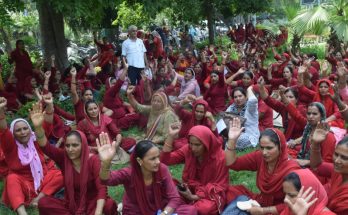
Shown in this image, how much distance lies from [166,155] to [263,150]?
882 mm

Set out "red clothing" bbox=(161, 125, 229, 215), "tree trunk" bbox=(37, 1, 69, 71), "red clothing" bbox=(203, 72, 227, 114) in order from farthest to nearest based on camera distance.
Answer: "tree trunk" bbox=(37, 1, 69, 71), "red clothing" bbox=(203, 72, 227, 114), "red clothing" bbox=(161, 125, 229, 215)

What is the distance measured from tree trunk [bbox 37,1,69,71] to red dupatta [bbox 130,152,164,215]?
264 inches

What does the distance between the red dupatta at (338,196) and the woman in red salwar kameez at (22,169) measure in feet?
8.19

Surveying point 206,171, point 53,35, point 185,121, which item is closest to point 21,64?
point 53,35

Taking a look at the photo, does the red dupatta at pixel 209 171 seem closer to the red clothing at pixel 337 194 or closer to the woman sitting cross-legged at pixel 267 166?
the woman sitting cross-legged at pixel 267 166

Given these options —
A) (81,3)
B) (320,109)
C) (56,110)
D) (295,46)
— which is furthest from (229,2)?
(320,109)

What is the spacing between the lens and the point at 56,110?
620 centimetres

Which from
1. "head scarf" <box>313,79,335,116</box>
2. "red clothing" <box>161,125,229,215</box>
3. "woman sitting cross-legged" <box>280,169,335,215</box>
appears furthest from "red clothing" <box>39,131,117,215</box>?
"head scarf" <box>313,79,335,116</box>

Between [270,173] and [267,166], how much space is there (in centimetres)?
7

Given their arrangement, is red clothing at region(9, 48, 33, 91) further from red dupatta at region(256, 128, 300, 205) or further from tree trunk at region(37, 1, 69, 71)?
red dupatta at region(256, 128, 300, 205)

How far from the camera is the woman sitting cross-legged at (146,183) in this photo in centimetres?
344

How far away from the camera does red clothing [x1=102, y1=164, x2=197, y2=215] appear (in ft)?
11.7

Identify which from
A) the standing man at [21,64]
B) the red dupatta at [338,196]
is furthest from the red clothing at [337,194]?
the standing man at [21,64]

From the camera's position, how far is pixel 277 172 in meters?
3.51
